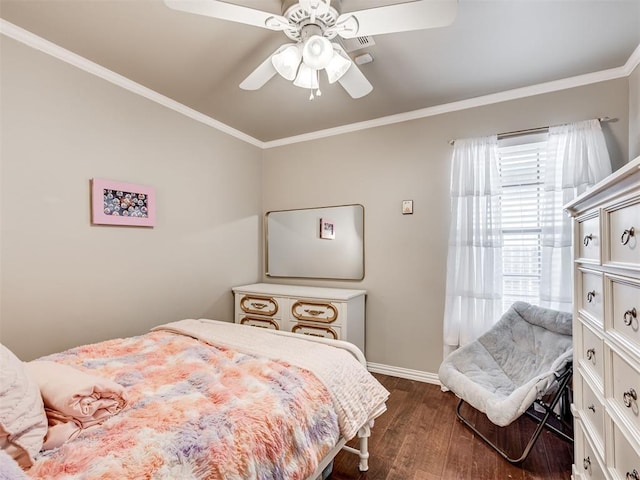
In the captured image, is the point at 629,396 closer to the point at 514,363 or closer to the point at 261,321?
the point at 514,363

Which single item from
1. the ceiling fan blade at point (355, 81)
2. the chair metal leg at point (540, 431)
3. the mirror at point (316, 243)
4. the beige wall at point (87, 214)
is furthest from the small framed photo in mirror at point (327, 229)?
the chair metal leg at point (540, 431)

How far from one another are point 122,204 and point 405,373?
2.83 meters

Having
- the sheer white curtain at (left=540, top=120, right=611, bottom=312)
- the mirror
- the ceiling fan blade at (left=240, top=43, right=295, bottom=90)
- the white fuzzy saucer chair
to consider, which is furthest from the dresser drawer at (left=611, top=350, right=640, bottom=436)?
the mirror

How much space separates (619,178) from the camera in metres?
0.97

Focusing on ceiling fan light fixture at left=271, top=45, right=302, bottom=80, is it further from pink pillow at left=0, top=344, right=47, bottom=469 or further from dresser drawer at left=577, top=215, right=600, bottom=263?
pink pillow at left=0, top=344, right=47, bottom=469

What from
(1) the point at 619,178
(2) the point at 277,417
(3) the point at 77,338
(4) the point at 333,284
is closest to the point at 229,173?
(4) the point at 333,284

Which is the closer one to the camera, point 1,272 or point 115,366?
point 115,366

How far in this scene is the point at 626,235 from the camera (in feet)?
3.39

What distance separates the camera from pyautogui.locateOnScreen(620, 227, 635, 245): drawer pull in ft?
3.25

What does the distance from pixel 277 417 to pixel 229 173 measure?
2719 mm

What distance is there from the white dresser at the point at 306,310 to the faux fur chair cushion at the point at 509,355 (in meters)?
0.91

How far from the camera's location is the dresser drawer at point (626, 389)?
0.97 meters

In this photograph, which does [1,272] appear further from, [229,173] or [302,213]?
[302,213]

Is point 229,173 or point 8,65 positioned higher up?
point 8,65
